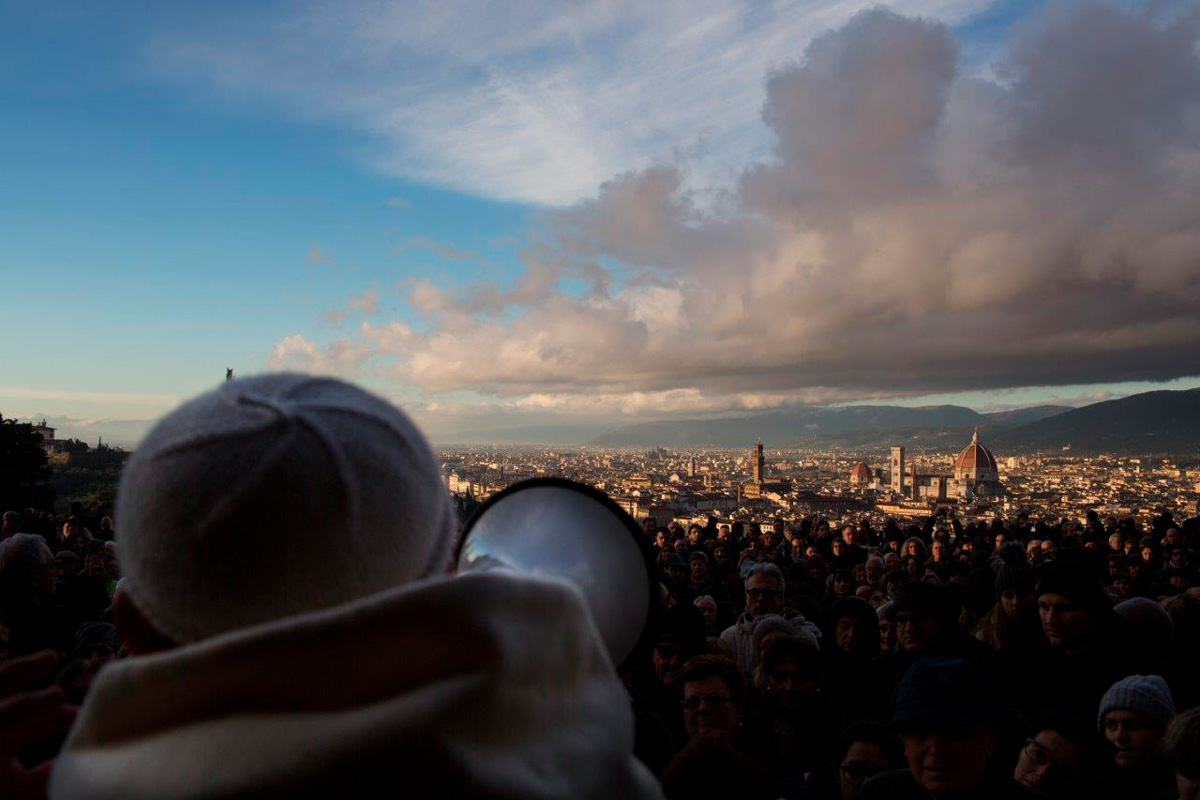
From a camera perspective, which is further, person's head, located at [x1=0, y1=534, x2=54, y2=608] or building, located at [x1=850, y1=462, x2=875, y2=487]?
building, located at [x1=850, y1=462, x2=875, y2=487]

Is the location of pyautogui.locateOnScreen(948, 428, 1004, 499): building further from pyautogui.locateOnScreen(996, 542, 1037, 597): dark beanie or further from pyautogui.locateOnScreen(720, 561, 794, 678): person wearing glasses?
pyautogui.locateOnScreen(720, 561, 794, 678): person wearing glasses

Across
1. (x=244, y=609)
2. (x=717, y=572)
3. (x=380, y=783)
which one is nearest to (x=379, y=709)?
(x=380, y=783)

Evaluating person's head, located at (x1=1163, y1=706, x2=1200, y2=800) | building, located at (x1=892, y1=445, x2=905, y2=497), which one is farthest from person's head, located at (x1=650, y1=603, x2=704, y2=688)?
building, located at (x1=892, y1=445, x2=905, y2=497)

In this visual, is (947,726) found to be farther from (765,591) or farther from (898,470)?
(898,470)

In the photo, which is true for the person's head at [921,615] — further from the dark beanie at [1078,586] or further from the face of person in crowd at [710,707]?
the face of person in crowd at [710,707]

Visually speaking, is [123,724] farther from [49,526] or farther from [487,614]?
[49,526]

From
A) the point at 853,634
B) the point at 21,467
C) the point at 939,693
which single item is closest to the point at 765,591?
the point at 853,634

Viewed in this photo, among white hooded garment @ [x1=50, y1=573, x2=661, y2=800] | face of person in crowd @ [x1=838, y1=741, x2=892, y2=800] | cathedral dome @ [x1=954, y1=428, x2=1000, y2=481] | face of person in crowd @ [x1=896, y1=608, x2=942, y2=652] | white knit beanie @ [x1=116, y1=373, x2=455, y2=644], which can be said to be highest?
white knit beanie @ [x1=116, y1=373, x2=455, y2=644]
